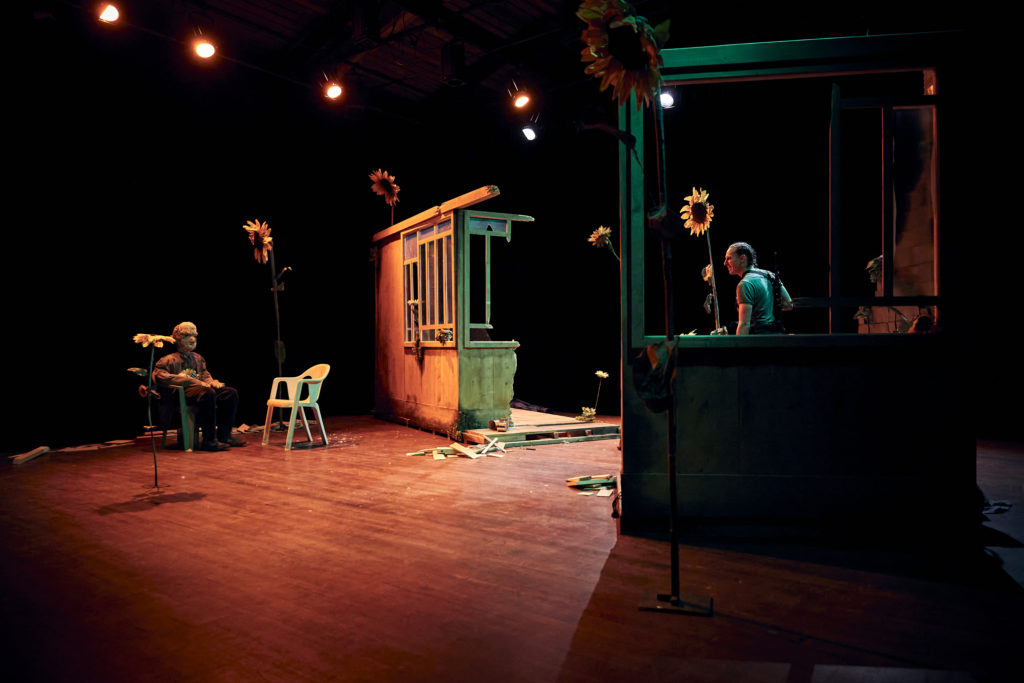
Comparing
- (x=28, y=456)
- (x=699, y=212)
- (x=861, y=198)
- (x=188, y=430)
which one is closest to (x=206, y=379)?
(x=188, y=430)

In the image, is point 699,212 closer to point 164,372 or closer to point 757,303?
point 757,303

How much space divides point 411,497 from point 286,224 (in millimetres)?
6318

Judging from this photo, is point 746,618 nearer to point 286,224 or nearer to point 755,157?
point 755,157

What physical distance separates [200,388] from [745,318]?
5.84 m

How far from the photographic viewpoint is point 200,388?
6.92 meters

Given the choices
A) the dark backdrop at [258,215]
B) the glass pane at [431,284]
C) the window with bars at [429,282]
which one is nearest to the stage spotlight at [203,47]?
the dark backdrop at [258,215]

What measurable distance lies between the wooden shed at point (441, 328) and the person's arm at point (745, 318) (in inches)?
120

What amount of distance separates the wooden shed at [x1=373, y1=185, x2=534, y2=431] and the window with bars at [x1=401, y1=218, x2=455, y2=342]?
0.04 ft

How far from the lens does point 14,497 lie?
463 cm

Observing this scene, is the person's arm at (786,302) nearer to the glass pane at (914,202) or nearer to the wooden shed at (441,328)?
the glass pane at (914,202)

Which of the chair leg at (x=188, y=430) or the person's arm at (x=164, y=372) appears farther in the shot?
the chair leg at (x=188, y=430)

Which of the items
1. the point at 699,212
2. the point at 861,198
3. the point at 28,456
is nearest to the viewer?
the point at 699,212

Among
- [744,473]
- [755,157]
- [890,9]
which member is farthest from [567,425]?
[890,9]

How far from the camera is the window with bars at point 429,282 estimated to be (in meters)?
7.41
